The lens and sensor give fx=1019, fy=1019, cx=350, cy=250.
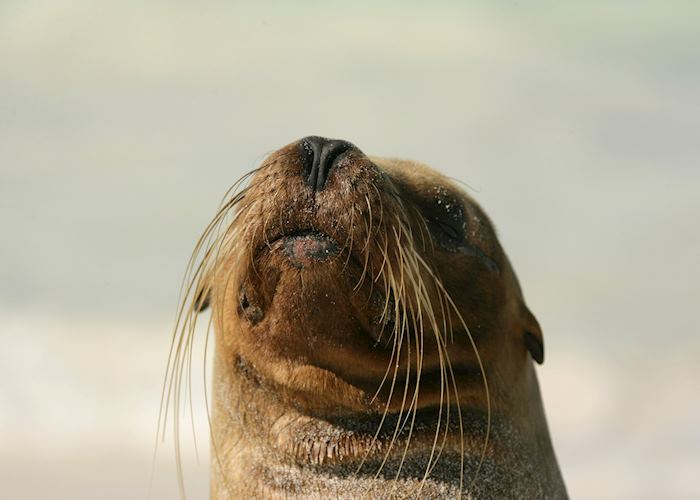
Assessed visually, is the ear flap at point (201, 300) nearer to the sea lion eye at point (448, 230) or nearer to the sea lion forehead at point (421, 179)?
the sea lion forehead at point (421, 179)

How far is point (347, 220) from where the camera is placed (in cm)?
435

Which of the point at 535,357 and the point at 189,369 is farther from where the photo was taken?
the point at 535,357

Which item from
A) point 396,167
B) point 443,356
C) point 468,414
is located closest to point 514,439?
point 468,414

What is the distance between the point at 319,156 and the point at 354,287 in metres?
0.60

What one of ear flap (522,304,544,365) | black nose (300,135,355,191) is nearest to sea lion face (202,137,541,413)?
black nose (300,135,355,191)

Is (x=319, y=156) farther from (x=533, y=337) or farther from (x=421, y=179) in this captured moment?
Answer: (x=533, y=337)

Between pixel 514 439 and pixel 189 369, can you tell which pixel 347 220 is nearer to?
pixel 189 369

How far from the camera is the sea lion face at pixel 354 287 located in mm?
4395

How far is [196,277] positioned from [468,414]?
58.9 inches

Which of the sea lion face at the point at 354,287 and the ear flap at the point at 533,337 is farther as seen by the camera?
the ear flap at the point at 533,337

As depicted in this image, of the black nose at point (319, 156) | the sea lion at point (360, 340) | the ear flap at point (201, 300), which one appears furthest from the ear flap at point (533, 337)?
the ear flap at point (201, 300)

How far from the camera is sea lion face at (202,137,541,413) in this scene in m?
4.39

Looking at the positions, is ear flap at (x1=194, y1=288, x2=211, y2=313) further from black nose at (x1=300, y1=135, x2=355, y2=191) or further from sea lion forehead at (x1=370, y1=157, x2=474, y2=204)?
sea lion forehead at (x1=370, y1=157, x2=474, y2=204)

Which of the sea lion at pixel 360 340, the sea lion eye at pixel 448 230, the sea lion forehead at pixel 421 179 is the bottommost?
the sea lion at pixel 360 340
